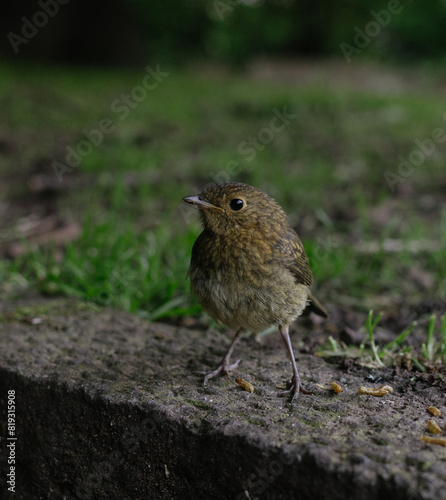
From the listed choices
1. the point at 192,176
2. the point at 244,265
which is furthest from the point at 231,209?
the point at 192,176

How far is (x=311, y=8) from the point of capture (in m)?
15.5

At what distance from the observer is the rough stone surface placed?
2.06 metres

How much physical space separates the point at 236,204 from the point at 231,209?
0.03 meters

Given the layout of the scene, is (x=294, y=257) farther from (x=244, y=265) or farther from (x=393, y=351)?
(x=393, y=351)

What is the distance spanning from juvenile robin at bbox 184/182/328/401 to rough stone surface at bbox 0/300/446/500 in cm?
25

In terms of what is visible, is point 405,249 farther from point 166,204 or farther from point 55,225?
point 55,225

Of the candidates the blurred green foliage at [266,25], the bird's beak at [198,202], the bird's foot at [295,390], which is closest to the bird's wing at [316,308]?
the bird's foot at [295,390]

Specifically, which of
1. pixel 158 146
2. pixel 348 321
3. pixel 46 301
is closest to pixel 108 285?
pixel 46 301

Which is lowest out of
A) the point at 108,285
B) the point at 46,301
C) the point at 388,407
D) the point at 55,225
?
the point at 55,225

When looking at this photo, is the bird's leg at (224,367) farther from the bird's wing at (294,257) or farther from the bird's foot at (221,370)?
the bird's wing at (294,257)

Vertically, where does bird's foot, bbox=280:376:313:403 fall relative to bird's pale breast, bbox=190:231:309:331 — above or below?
below

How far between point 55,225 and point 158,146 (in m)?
2.38

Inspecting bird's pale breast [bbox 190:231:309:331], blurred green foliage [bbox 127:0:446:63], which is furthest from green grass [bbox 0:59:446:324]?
blurred green foliage [bbox 127:0:446:63]

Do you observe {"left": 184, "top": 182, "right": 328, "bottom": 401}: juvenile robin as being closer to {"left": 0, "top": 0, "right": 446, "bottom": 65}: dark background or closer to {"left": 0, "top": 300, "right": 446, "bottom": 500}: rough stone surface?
{"left": 0, "top": 300, "right": 446, "bottom": 500}: rough stone surface
